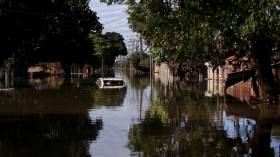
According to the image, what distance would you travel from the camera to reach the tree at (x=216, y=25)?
18.3m

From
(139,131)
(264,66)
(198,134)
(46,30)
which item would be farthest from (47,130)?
(46,30)

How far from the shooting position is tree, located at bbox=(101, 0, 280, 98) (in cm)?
1834

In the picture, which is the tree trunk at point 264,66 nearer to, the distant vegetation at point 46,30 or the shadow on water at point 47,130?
the shadow on water at point 47,130

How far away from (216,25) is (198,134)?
5.55 m

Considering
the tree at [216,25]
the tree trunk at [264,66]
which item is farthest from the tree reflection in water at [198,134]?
the tree at [216,25]

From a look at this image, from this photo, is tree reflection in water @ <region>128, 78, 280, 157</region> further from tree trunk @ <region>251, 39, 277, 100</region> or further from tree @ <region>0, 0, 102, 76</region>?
tree @ <region>0, 0, 102, 76</region>

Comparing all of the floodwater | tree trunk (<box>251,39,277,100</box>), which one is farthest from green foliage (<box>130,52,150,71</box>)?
the floodwater

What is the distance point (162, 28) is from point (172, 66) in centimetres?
5306

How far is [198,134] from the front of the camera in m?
15.8

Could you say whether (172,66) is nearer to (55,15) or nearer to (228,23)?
(55,15)

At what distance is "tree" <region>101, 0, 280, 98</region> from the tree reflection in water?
124 inches

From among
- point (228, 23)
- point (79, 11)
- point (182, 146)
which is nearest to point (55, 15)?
point (79, 11)

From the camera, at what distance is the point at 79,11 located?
68312 mm

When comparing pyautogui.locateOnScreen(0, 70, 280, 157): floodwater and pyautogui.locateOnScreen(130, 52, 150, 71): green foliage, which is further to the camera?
pyautogui.locateOnScreen(130, 52, 150, 71): green foliage
